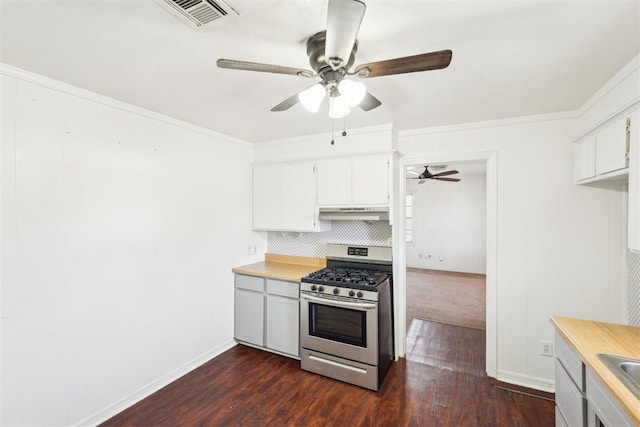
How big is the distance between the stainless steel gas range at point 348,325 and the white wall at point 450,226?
4967 mm

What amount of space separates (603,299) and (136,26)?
→ 12.3ft

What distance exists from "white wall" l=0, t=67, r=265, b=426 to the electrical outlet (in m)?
3.21

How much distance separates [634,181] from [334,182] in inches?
87.6

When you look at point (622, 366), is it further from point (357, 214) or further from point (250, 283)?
point (250, 283)

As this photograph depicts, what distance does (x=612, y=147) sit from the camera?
1.88 metres

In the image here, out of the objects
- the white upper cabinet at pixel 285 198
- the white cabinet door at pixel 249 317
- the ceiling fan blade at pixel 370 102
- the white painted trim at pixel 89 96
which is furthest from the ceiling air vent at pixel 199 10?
the white cabinet door at pixel 249 317

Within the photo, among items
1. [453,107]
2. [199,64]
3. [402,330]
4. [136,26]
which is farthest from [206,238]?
[453,107]

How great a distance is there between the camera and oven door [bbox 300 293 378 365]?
2598 mm

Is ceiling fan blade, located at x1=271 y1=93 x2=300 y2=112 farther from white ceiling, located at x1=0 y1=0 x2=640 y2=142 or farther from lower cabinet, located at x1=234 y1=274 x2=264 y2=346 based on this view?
lower cabinet, located at x1=234 y1=274 x2=264 y2=346

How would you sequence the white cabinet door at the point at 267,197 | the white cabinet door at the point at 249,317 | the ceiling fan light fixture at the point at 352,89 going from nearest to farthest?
the ceiling fan light fixture at the point at 352,89, the white cabinet door at the point at 249,317, the white cabinet door at the point at 267,197

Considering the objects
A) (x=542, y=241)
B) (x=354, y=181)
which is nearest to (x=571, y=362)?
(x=542, y=241)

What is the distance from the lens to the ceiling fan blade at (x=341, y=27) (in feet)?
3.18

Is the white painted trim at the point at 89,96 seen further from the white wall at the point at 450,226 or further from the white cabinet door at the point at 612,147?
the white wall at the point at 450,226

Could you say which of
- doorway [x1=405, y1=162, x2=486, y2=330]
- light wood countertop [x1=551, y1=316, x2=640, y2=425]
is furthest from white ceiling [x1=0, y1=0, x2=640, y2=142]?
doorway [x1=405, y1=162, x2=486, y2=330]
